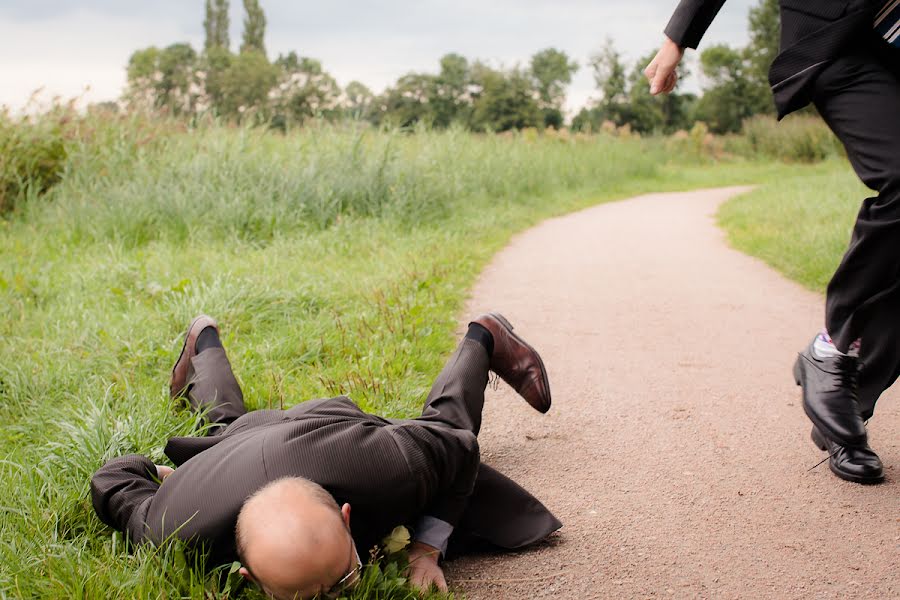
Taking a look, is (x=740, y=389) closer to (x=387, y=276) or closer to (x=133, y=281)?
(x=387, y=276)

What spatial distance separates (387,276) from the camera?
619 centimetres

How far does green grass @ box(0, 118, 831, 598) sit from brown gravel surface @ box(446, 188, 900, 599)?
0.61 m

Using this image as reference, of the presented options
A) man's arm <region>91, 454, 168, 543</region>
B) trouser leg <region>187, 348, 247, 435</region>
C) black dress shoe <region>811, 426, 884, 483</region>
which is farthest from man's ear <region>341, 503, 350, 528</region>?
black dress shoe <region>811, 426, 884, 483</region>

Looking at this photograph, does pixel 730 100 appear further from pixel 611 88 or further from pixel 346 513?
pixel 346 513

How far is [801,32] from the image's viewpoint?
2.71 m

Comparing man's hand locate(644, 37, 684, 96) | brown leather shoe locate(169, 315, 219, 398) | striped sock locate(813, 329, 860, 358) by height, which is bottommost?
brown leather shoe locate(169, 315, 219, 398)

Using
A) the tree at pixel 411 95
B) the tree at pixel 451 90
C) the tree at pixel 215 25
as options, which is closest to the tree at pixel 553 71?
the tree at pixel 451 90

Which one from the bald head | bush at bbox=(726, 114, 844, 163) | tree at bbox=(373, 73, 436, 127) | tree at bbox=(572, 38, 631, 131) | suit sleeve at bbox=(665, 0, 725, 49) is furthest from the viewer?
tree at bbox=(373, 73, 436, 127)

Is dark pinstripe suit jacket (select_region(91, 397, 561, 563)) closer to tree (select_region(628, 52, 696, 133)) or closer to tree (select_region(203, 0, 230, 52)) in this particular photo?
tree (select_region(628, 52, 696, 133))

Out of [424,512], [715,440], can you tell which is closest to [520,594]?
[424,512]

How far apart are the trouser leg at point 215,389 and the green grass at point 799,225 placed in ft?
16.9

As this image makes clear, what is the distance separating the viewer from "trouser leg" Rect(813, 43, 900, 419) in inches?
99.7

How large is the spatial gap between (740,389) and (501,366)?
156cm

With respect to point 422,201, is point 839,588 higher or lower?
lower
